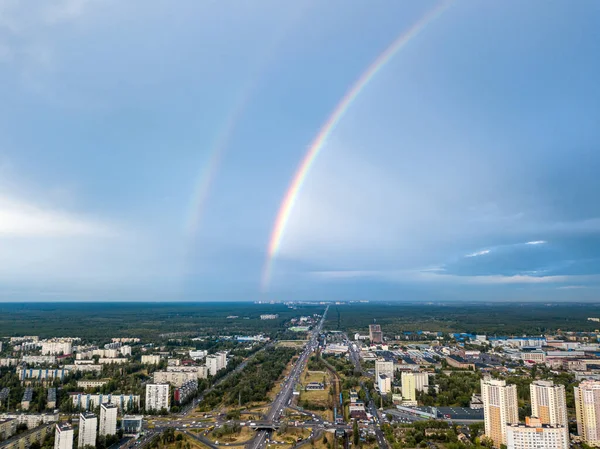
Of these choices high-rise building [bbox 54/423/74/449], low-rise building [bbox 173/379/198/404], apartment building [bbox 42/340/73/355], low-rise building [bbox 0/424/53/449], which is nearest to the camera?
high-rise building [bbox 54/423/74/449]

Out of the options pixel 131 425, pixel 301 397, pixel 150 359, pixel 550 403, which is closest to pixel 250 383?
pixel 301 397

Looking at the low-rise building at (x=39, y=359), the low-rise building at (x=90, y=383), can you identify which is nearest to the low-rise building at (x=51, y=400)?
the low-rise building at (x=90, y=383)

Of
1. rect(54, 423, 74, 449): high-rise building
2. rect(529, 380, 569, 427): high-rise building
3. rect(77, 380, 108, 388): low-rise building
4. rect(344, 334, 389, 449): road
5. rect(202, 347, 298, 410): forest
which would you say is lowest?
rect(344, 334, 389, 449): road

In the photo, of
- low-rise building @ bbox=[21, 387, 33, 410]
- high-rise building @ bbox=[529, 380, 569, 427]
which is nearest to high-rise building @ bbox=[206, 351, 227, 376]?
low-rise building @ bbox=[21, 387, 33, 410]

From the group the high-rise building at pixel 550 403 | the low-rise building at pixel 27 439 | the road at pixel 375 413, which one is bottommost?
the road at pixel 375 413

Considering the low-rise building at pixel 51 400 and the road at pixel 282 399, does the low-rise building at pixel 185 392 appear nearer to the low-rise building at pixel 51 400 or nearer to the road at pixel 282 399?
the road at pixel 282 399

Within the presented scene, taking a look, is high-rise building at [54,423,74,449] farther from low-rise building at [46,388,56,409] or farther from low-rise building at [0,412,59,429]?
low-rise building at [46,388,56,409]
